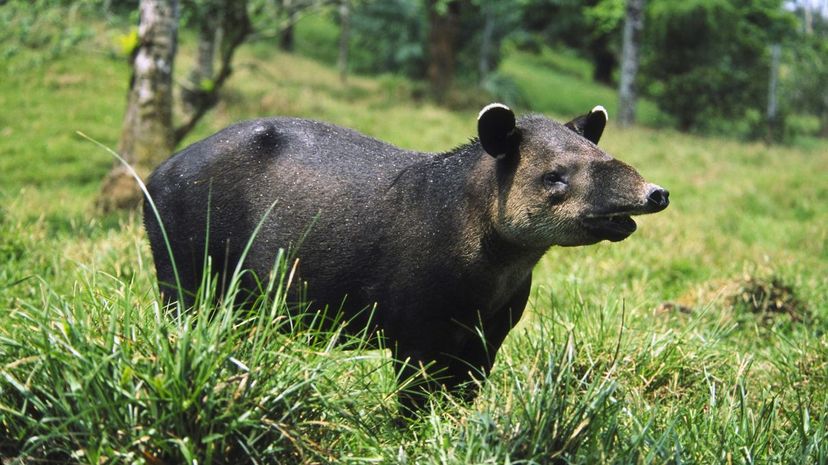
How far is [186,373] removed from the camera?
3.15 meters

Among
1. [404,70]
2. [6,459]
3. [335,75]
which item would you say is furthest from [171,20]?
[404,70]

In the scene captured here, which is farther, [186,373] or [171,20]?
[171,20]

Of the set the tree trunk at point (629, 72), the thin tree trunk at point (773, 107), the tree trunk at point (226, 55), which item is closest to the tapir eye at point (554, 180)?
the tree trunk at point (226, 55)

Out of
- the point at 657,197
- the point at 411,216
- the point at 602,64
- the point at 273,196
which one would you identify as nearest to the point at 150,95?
the point at 273,196

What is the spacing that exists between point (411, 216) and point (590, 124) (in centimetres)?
103

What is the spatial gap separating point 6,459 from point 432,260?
1.96 m

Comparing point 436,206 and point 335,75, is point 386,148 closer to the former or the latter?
point 436,206

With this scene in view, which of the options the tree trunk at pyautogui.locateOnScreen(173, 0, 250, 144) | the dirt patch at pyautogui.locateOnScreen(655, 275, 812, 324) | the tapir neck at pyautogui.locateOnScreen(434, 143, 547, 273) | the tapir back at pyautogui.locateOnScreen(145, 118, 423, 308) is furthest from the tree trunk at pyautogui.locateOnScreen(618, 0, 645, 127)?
the tapir neck at pyautogui.locateOnScreen(434, 143, 547, 273)

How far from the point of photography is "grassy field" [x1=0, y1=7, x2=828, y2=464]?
3176 mm

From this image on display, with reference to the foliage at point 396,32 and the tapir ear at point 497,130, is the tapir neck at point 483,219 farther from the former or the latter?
the foliage at point 396,32

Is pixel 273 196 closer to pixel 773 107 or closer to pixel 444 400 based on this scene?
pixel 444 400

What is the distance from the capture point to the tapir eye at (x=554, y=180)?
3.87 m

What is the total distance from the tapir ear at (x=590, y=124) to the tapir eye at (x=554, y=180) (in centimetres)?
56

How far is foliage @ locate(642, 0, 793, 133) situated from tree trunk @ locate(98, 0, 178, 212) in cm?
2119
